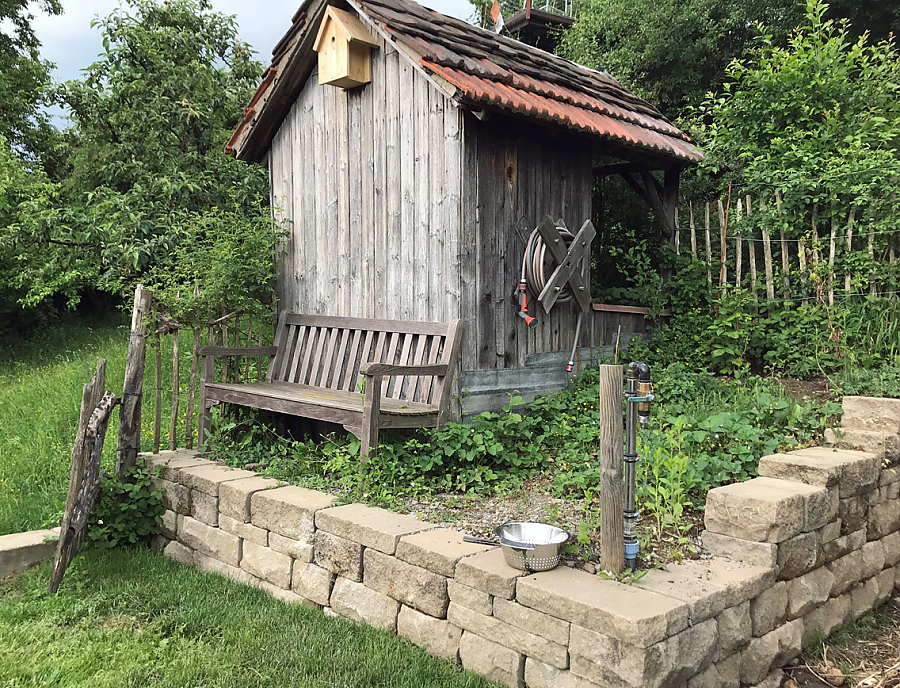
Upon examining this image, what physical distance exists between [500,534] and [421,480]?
1429 millimetres

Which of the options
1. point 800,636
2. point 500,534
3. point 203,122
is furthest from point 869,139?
point 203,122

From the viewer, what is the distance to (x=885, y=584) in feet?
15.2

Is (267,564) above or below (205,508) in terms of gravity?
below

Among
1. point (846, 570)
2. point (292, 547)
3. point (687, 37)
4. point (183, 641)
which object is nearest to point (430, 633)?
point (292, 547)

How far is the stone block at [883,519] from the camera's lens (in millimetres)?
4516

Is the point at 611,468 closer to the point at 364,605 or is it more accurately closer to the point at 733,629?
the point at 733,629

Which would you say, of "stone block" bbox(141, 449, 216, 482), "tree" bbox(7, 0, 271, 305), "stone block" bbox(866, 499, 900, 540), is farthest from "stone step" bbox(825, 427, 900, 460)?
"tree" bbox(7, 0, 271, 305)

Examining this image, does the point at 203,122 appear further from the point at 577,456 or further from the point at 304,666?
the point at 304,666

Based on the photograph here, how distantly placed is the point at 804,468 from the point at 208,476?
13.0 ft

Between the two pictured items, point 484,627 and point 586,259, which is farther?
point 586,259

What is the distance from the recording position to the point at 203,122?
10477 millimetres

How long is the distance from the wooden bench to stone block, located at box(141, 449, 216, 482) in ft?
1.07

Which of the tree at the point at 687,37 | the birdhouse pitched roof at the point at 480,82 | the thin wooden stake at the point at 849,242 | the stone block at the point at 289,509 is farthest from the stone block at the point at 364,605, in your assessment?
the tree at the point at 687,37

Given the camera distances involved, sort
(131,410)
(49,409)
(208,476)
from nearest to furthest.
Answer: (208,476) → (131,410) → (49,409)
